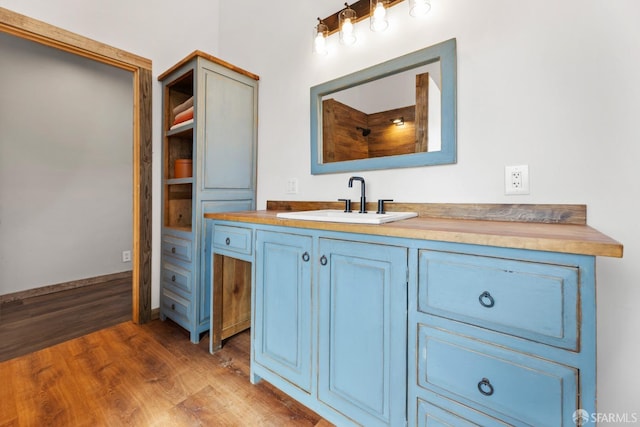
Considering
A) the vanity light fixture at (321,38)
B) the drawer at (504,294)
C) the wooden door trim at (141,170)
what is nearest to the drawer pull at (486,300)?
the drawer at (504,294)

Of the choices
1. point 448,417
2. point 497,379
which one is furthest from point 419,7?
point 448,417

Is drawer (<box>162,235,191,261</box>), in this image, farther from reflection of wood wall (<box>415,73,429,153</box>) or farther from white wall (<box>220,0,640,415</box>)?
reflection of wood wall (<box>415,73,429,153</box>)

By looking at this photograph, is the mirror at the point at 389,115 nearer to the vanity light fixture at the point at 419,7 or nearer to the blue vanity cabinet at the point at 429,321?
the vanity light fixture at the point at 419,7

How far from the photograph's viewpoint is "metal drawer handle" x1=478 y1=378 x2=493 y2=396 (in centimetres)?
75

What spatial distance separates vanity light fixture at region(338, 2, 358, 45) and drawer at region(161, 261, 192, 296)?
1.81 meters

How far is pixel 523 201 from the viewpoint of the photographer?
3.66 ft

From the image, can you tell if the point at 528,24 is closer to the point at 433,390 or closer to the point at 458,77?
the point at 458,77

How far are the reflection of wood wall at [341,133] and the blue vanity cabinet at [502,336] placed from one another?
92 cm

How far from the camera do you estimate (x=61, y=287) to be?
2.78m

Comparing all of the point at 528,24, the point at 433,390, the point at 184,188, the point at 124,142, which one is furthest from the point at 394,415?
the point at 124,142

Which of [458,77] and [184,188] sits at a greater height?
[458,77]

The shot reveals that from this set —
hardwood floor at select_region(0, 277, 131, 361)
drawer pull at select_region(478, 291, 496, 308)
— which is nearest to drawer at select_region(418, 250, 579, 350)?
drawer pull at select_region(478, 291, 496, 308)

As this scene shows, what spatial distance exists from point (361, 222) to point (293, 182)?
3.25 ft

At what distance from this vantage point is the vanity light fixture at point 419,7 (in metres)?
1.33
